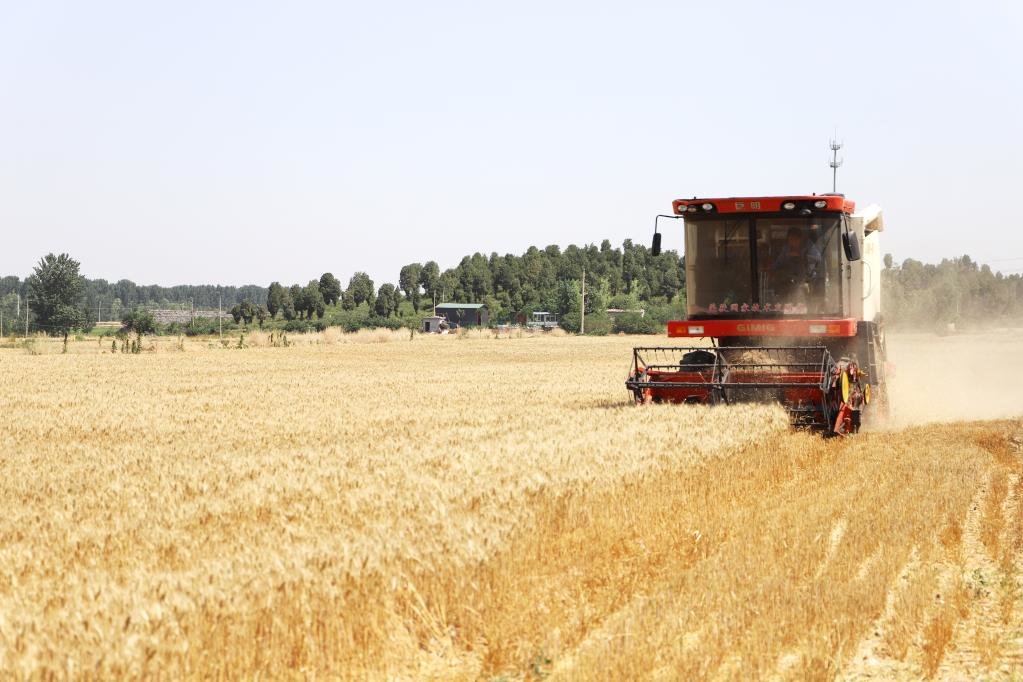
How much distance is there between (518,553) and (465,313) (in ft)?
352

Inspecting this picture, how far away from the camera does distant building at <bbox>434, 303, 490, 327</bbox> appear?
11281 cm

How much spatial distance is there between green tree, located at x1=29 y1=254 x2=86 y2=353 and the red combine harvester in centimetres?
7768

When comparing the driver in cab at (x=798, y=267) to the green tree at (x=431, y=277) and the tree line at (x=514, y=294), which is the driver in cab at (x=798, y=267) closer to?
the tree line at (x=514, y=294)

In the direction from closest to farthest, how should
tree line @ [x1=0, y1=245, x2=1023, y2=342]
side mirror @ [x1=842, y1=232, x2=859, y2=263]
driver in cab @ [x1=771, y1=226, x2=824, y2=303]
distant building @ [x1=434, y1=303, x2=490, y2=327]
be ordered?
1. side mirror @ [x1=842, y1=232, x2=859, y2=263]
2. driver in cab @ [x1=771, y1=226, x2=824, y2=303]
3. tree line @ [x1=0, y1=245, x2=1023, y2=342]
4. distant building @ [x1=434, y1=303, x2=490, y2=327]

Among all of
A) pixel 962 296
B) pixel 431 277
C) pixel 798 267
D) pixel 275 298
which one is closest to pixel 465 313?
pixel 431 277

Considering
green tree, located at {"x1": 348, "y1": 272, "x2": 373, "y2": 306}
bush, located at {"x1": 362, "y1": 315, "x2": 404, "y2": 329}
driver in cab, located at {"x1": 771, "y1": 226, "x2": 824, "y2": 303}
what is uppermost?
green tree, located at {"x1": 348, "y1": 272, "x2": 373, "y2": 306}

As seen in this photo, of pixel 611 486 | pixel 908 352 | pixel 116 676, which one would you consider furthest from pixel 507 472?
pixel 908 352

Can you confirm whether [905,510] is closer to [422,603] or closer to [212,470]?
[422,603]

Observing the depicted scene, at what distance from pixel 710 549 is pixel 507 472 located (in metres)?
1.77

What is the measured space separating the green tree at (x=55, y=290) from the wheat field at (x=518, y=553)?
77173mm

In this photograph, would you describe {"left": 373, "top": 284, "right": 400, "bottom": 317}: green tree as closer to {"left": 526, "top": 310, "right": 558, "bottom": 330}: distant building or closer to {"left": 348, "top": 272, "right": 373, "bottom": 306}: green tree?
{"left": 348, "top": 272, "right": 373, "bottom": 306}: green tree

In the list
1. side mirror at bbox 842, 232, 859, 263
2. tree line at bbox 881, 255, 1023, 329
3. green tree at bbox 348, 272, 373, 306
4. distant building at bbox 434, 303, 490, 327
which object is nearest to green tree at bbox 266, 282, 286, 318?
green tree at bbox 348, 272, 373, 306

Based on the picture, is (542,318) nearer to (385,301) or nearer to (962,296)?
(385,301)

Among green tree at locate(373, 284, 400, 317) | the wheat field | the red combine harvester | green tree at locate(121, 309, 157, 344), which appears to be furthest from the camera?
green tree at locate(373, 284, 400, 317)
